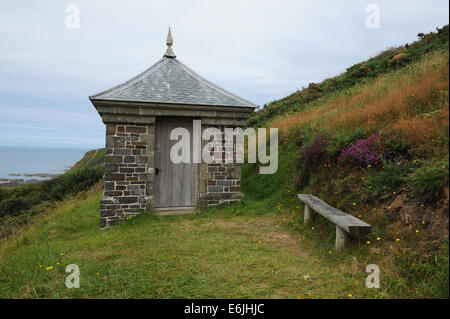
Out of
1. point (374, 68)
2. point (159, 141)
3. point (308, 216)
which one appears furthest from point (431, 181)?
point (374, 68)

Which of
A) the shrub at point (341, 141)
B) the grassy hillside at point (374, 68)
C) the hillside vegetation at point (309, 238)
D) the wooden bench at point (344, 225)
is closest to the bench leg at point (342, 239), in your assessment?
the wooden bench at point (344, 225)

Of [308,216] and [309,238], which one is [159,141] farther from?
[309,238]

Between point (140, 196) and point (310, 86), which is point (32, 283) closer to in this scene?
point (140, 196)

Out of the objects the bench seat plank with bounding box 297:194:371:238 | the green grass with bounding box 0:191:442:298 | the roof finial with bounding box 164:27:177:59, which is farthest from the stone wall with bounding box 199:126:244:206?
the bench seat plank with bounding box 297:194:371:238

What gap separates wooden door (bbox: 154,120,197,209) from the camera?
286 inches

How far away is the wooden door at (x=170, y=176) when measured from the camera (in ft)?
23.9

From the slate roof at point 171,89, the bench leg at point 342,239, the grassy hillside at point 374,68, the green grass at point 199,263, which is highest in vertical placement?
the grassy hillside at point 374,68

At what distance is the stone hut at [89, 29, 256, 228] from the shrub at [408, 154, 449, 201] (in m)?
4.53

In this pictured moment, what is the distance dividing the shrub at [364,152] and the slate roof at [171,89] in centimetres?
Answer: 285

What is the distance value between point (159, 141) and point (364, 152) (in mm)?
4870

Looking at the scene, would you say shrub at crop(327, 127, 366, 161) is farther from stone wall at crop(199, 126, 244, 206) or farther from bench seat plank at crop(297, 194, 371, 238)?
stone wall at crop(199, 126, 244, 206)

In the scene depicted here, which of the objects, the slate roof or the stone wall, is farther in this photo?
the stone wall

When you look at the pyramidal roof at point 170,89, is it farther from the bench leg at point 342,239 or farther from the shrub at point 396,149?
the bench leg at point 342,239
